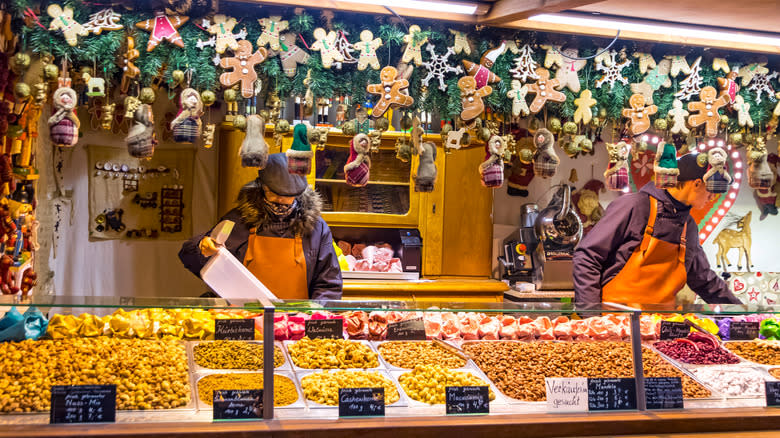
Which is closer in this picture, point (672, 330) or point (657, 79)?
point (672, 330)

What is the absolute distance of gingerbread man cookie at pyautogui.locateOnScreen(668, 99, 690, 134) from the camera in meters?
3.72

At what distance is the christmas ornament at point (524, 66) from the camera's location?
356 centimetres

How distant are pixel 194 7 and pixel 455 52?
52.5 inches

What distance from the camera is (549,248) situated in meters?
5.32

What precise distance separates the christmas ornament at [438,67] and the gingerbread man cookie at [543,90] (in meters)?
0.46

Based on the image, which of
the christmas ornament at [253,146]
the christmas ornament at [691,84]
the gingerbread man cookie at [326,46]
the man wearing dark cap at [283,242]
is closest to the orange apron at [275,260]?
the man wearing dark cap at [283,242]

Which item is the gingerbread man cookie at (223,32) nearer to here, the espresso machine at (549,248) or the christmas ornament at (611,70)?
the christmas ornament at (611,70)

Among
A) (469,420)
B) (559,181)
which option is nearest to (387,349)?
(469,420)

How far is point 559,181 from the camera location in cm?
592

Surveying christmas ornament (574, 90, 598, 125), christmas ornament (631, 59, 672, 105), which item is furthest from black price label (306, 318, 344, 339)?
christmas ornament (631, 59, 672, 105)

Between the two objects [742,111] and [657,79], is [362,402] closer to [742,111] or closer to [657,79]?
[657,79]

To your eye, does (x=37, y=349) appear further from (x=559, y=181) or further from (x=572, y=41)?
(x=559, y=181)

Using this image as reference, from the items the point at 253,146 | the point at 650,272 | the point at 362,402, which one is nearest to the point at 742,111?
the point at 650,272

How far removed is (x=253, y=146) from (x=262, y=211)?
0.70 m
